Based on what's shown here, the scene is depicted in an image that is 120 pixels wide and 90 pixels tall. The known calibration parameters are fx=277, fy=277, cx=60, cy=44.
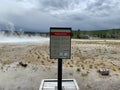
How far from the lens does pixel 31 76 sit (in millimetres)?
18609

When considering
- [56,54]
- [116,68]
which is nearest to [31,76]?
[116,68]

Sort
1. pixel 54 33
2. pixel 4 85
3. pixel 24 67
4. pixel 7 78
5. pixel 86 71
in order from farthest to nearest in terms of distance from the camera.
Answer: pixel 24 67 → pixel 86 71 → pixel 7 78 → pixel 4 85 → pixel 54 33

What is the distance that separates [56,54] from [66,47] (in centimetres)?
43

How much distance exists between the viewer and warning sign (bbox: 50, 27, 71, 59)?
9633 millimetres

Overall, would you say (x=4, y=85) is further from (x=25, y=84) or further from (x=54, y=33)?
(x=54, y=33)

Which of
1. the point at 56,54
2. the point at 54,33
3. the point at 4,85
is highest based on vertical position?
the point at 54,33

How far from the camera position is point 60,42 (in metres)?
9.68

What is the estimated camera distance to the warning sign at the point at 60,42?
9.63 m

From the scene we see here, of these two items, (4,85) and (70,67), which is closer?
(4,85)

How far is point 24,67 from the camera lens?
21.2m

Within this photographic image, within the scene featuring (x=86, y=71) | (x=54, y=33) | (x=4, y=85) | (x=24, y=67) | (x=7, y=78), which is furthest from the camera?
(x=24, y=67)

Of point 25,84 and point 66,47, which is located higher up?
point 66,47

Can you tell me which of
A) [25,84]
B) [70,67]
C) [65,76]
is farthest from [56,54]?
[70,67]

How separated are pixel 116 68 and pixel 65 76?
4942 mm
